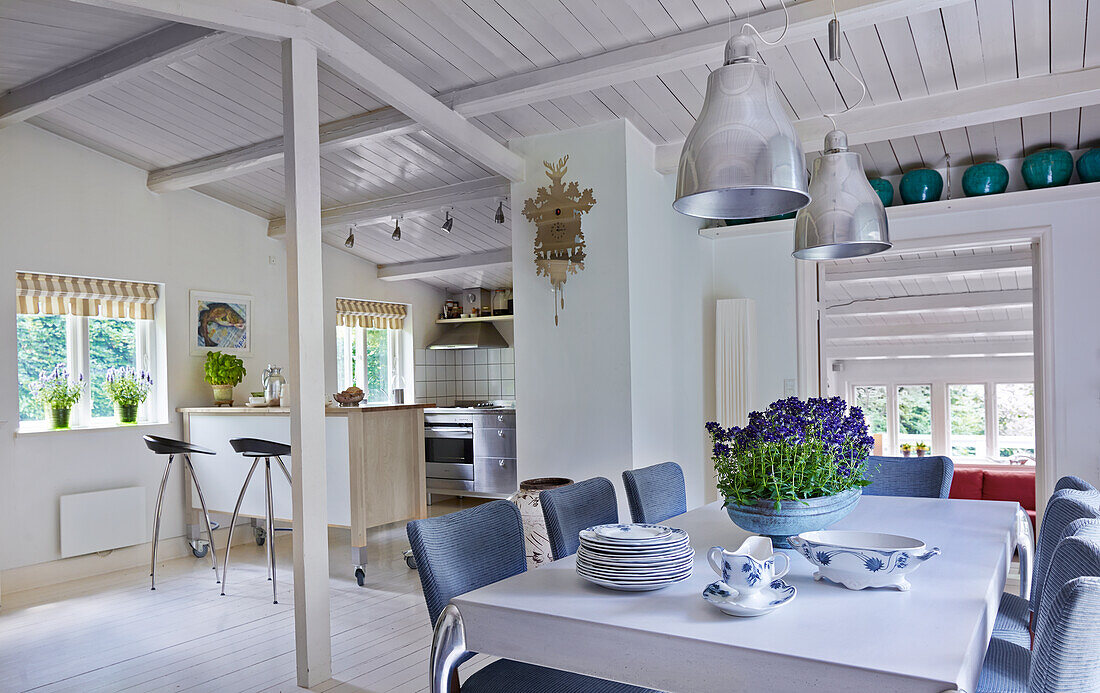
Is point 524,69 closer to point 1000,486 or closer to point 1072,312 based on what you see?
point 1072,312

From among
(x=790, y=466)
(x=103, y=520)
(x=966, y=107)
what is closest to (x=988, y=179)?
(x=966, y=107)

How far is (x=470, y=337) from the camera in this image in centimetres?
779

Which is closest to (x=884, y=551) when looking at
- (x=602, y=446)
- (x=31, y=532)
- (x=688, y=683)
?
(x=688, y=683)

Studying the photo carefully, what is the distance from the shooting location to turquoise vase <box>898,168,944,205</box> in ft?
15.2

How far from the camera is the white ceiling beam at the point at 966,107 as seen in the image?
359 centimetres

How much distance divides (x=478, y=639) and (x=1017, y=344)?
31.7 feet

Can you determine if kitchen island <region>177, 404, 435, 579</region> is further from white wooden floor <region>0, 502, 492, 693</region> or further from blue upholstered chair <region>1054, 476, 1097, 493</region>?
blue upholstered chair <region>1054, 476, 1097, 493</region>

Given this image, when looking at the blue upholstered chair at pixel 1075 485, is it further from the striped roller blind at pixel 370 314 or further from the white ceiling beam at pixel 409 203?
the striped roller blind at pixel 370 314

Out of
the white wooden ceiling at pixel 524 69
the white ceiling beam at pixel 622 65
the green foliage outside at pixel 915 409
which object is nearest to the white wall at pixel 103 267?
the white wooden ceiling at pixel 524 69

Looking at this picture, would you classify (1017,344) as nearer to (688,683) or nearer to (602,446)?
(602,446)

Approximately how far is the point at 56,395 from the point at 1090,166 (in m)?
6.40

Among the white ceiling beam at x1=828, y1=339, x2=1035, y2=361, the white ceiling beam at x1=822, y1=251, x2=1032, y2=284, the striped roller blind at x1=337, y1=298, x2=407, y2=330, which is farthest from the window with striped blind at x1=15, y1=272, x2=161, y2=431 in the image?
the white ceiling beam at x1=828, y1=339, x2=1035, y2=361

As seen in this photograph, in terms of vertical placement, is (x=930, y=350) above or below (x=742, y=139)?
below

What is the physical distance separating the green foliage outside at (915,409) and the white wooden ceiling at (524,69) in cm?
639
